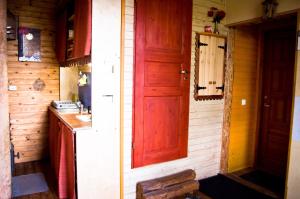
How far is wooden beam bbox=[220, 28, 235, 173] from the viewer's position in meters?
3.55

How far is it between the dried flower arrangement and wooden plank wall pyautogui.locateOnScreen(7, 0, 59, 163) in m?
2.56

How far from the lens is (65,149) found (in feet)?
9.19

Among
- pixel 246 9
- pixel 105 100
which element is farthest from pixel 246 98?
pixel 105 100

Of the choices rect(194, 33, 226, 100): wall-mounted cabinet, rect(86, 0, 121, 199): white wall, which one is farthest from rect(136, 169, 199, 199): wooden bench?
rect(194, 33, 226, 100): wall-mounted cabinet

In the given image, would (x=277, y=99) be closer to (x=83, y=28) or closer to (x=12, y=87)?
(x=83, y=28)

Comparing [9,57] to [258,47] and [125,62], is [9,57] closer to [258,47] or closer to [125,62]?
[125,62]

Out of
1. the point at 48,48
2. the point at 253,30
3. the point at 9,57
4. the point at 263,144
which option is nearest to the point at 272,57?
the point at 253,30

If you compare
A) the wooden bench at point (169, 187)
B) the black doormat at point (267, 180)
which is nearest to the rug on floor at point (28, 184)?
the wooden bench at point (169, 187)

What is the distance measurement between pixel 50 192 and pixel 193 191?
179 centimetres

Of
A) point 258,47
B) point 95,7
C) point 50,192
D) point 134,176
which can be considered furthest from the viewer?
point 258,47

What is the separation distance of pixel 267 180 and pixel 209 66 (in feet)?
6.17

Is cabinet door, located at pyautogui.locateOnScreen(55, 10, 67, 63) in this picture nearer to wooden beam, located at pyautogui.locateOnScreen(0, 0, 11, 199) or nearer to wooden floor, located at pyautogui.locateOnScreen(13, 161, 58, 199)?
wooden beam, located at pyautogui.locateOnScreen(0, 0, 11, 199)

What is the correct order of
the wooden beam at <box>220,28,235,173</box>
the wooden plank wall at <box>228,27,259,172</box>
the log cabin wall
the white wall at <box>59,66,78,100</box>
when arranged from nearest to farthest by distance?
the log cabin wall
the wooden beam at <box>220,28,235,173</box>
the wooden plank wall at <box>228,27,259,172</box>
the white wall at <box>59,66,78,100</box>

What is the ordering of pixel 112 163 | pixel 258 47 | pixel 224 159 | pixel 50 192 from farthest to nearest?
1. pixel 258 47
2. pixel 224 159
3. pixel 50 192
4. pixel 112 163
